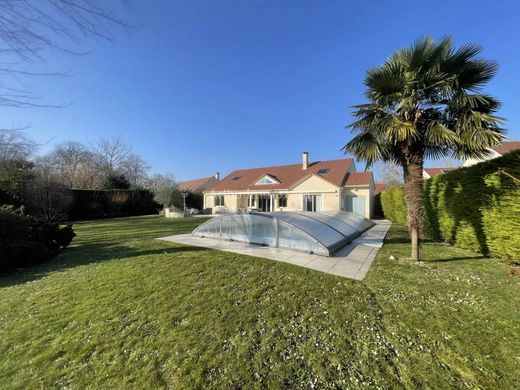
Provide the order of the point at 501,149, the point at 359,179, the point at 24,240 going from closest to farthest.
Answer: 1. the point at 24,240
2. the point at 501,149
3. the point at 359,179

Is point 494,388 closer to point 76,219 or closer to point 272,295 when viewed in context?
point 272,295

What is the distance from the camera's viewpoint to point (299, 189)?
2419cm

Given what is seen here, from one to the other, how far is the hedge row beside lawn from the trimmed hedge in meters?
29.8

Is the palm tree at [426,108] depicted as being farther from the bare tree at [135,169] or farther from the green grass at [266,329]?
the bare tree at [135,169]

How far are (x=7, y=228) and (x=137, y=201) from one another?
24634 mm

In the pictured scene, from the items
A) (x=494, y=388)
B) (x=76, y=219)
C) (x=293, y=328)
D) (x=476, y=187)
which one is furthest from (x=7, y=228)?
(x=76, y=219)

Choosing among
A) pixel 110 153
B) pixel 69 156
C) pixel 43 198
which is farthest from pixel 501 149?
pixel 69 156

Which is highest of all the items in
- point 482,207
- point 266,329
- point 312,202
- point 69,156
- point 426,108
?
point 69,156

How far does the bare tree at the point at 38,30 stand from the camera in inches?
95.7

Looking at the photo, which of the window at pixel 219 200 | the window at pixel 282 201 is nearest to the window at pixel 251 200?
the window at pixel 282 201

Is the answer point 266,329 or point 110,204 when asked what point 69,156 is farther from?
point 266,329

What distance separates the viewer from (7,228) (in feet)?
26.2

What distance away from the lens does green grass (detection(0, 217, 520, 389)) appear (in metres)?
2.86

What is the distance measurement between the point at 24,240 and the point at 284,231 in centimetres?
904
